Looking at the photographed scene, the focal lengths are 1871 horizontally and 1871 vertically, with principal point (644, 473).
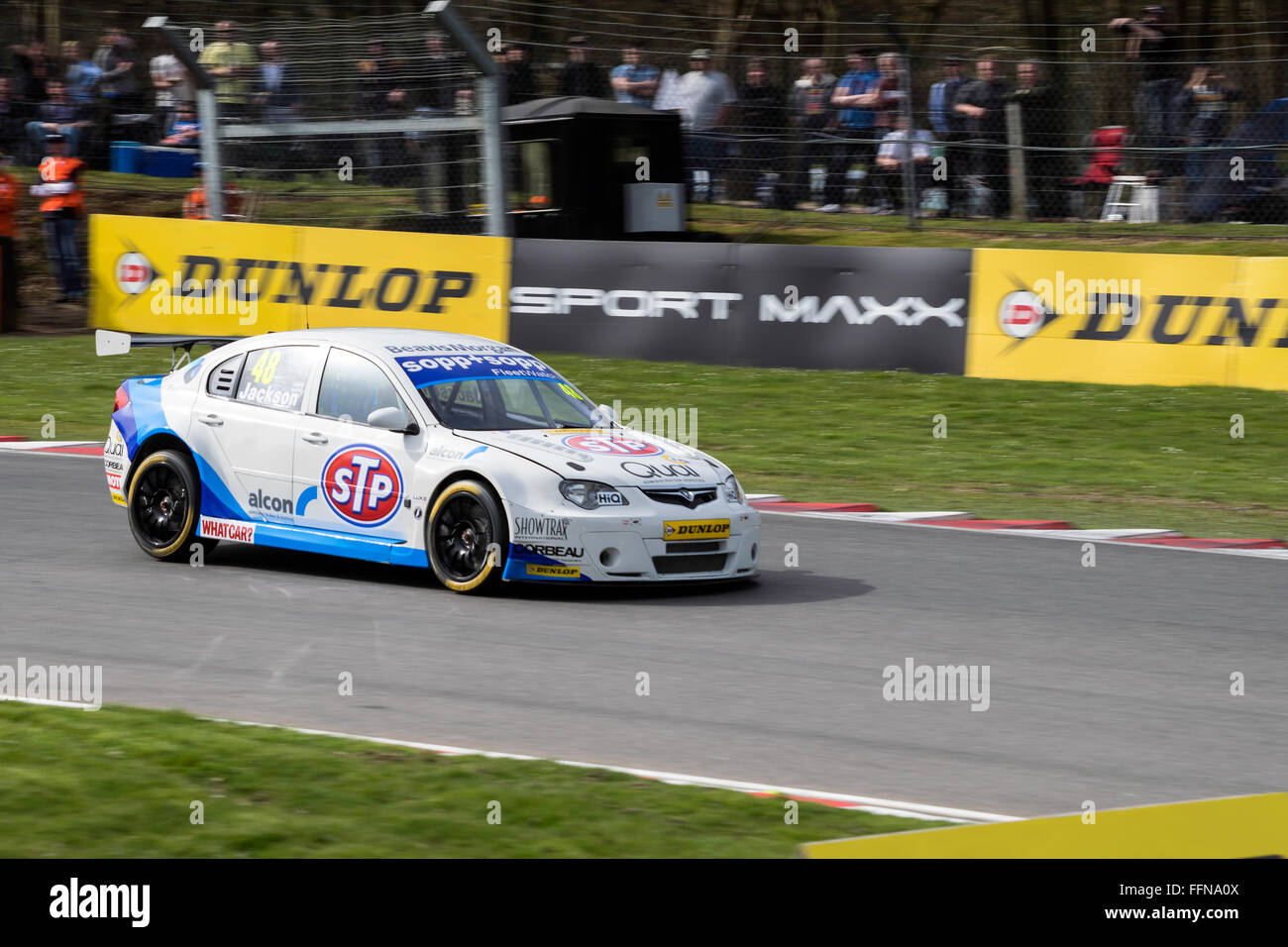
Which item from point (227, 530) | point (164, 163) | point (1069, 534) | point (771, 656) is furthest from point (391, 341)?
point (164, 163)

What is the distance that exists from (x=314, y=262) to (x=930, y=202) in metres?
7.06

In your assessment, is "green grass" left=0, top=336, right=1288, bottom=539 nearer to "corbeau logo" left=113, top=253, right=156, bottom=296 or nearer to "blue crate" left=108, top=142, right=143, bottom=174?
"corbeau logo" left=113, top=253, right=156, bottom=296

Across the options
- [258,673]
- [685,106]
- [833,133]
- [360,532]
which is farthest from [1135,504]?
[685,106]

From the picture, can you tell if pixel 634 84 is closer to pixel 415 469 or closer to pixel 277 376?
pixel 277 376

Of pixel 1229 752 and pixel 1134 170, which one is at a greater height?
pixel 1134 170

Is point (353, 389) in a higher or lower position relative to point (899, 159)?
lower

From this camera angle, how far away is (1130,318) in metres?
16.5

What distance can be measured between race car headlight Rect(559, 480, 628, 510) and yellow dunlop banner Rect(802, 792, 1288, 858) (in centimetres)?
486

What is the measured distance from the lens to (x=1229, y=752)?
6.94 metres

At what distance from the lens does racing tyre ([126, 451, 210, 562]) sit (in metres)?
10.7

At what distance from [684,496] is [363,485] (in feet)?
5.70

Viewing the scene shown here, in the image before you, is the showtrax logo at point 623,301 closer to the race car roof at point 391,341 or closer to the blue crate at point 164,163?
the race car roof at point 391,341

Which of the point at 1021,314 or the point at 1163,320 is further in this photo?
the point at 1021,314
